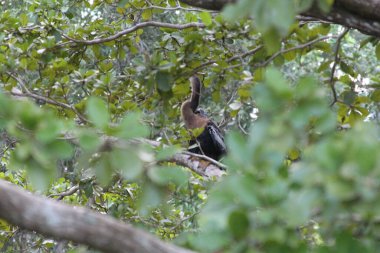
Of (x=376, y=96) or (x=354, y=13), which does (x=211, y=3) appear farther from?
(x=376, y=96)

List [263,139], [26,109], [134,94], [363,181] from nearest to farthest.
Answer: [363,181] < [263,139] < [26,109] < [134,94]

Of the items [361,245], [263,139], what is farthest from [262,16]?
[361,245]

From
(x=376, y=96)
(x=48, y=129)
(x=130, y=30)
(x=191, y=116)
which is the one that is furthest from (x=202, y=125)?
(x=48, y=129)

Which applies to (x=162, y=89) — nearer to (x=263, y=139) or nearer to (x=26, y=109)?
(x=26, y=109)

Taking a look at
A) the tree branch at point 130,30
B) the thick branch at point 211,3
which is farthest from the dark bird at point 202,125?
the thick branch at point 211,3

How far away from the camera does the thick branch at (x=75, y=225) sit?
1446 mm

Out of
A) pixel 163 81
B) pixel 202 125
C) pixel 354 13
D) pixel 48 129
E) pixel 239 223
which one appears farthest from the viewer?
pixel 202 125

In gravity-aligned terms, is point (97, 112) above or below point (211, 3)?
below

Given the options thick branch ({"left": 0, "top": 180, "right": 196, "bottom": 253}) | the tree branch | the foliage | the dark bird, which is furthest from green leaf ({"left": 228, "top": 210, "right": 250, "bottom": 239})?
the dark bird

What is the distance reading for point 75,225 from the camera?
4.79ft

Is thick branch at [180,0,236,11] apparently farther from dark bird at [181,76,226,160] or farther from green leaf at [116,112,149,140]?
dark bird at [181,76,226,160]

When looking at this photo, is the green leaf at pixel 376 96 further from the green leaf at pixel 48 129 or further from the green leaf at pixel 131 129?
the green leaf at pixel 48 129

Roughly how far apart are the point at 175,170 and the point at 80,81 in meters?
1.44

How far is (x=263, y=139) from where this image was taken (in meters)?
1.47
